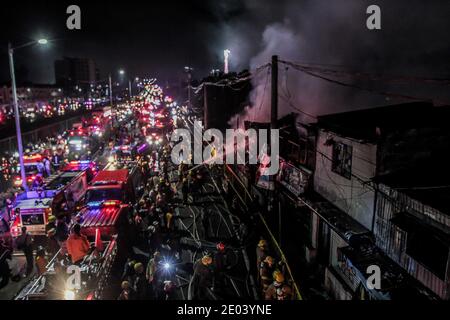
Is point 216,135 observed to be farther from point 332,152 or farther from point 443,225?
point 443,225

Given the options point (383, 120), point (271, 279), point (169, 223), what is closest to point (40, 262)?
point (169, 223)

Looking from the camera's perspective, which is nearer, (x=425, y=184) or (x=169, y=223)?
(x=425, y=184)

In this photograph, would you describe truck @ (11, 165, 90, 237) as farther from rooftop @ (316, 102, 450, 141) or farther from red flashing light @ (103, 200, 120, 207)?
rooftop @ (316, 102, 450, 141)

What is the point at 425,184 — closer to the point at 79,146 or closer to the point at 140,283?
the point at 140,283

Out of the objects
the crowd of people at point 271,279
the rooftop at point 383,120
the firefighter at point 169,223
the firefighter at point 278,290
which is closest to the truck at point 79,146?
the firefighter at point 169,223

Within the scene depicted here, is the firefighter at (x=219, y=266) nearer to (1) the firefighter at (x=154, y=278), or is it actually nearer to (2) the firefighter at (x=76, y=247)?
(1) the firefighter at (x=154, y=278)
